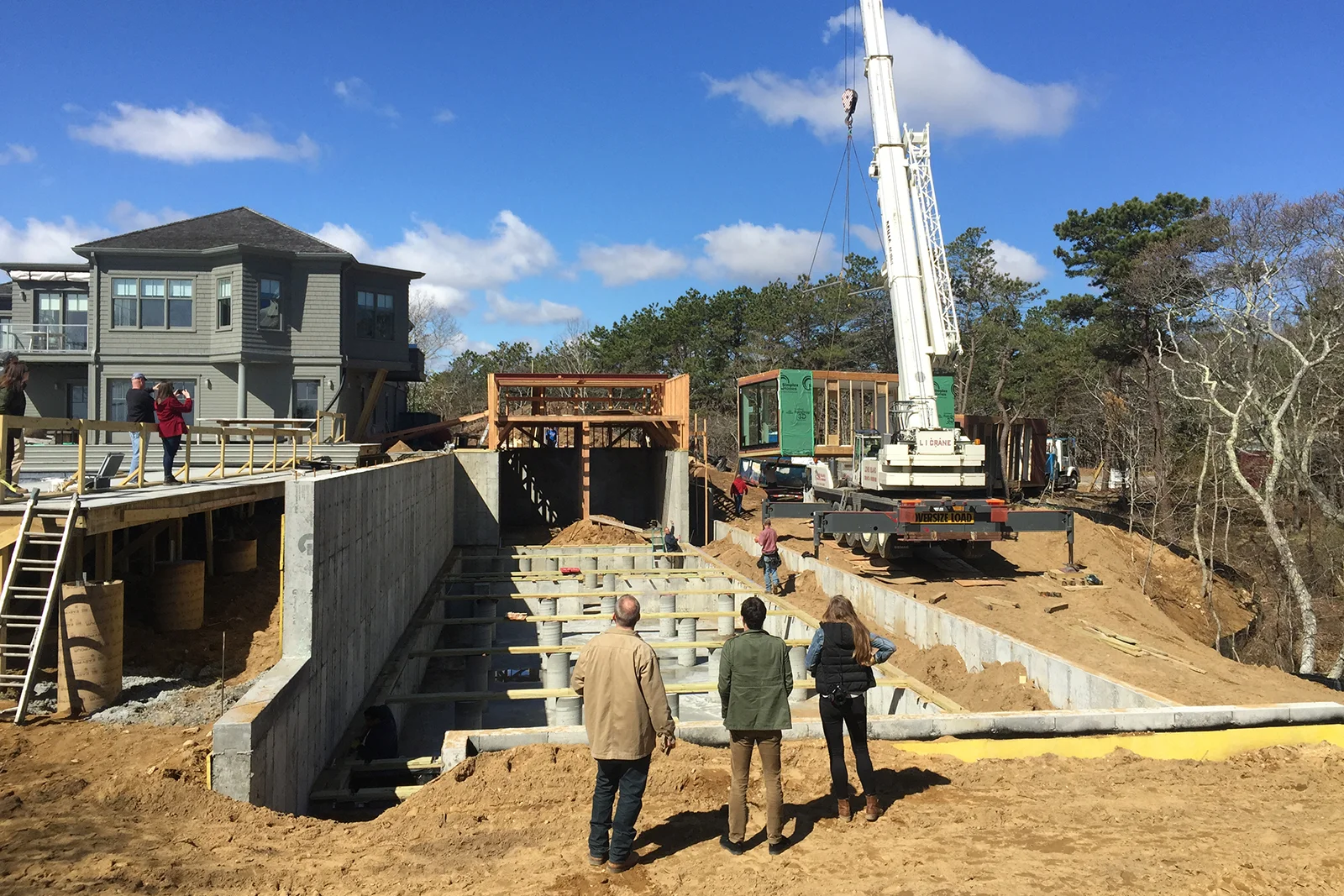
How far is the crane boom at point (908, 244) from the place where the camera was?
15.1 metres

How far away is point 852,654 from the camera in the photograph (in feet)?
17.6

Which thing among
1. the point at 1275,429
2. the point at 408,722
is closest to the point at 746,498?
the point at 1275,429

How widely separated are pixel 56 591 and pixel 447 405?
45.8 meters

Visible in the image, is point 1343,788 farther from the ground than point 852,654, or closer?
closer

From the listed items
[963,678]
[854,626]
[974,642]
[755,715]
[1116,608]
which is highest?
[854,626]

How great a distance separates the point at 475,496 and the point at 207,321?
9046 millimetres

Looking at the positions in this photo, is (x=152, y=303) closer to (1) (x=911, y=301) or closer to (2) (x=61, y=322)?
(2) (x=61, y=322)

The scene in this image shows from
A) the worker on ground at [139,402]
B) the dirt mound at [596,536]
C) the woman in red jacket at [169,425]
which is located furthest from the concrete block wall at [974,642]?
the worker on ground at [139,402]

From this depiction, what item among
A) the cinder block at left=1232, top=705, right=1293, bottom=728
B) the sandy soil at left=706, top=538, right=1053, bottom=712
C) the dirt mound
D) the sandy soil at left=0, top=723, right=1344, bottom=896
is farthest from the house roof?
the cinder block at left=1232, top=705, right=1293, bottom=728

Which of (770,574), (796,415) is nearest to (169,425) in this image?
(770,574)

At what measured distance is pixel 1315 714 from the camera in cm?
726

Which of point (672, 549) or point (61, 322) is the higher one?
point (61, 322)

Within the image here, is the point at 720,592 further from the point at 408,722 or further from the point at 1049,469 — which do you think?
the point at 1049,469

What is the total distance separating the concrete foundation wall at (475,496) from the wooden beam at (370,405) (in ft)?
14.0
